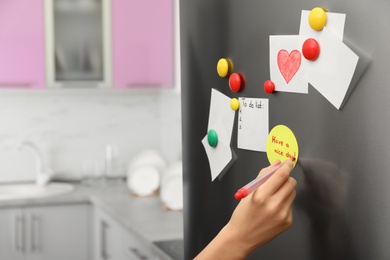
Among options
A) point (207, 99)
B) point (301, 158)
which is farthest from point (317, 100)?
point (207, 99)

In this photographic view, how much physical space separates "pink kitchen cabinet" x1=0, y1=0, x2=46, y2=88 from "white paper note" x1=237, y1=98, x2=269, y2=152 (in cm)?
241

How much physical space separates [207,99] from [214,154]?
0.30 feet

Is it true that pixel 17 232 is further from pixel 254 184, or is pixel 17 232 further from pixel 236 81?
pixel 254 184

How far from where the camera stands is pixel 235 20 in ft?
3.14

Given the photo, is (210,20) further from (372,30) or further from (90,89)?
(90,89)

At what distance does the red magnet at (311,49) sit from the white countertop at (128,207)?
1440 millimetres

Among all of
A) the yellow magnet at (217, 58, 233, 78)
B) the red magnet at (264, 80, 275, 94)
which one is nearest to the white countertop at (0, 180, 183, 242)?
the yellow magnet at (217, 58, 233, 78)

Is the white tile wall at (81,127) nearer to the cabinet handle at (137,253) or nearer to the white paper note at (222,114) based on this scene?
the cabinet handle at (137,253)

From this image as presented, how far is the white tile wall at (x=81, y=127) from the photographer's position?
3.53 meters

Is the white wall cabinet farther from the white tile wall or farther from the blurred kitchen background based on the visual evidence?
the white tile wall

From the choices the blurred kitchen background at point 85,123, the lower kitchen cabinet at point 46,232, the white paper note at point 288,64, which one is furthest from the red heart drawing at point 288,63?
the lower kitchen cabinet at point 46,232

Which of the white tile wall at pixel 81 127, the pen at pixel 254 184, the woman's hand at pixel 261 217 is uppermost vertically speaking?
the pen at pixel 254 184

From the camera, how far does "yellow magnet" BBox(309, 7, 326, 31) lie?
74 centimetres

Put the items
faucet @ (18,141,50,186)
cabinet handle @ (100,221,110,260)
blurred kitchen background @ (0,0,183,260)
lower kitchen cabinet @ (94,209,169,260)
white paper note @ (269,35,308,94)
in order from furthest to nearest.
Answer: faucet @ (18,141,50,186) < blurred kitchen background @ (0,0,183,260) < cabinet handle @ (100,221,110,260) < lower kitchen cabinet @ (94,209,169,260) < white paper note @ (269,35,308,94)
